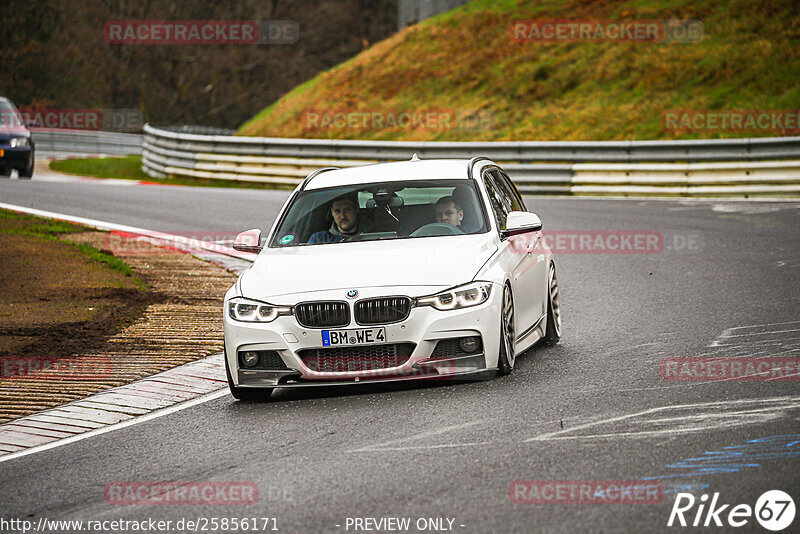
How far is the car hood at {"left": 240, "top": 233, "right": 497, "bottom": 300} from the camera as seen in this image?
7863 mm

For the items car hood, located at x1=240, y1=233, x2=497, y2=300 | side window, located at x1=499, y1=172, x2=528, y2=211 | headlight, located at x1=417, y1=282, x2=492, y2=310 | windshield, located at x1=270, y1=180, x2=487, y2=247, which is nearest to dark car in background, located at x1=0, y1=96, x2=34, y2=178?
side window, located at x1=499, y1=172, x2=528, y2=211

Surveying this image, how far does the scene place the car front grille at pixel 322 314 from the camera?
7715 mm

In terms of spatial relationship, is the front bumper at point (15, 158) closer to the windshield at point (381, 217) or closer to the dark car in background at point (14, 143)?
the dark car in background at point (14, 143)

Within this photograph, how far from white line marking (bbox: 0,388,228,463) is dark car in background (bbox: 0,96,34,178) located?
21.3 m

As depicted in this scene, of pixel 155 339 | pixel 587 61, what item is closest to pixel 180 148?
pixel 587 61

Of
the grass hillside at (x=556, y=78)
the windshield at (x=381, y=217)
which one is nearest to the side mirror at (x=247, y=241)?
the windshield at (x=381, y=217)

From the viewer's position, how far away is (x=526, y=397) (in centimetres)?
755

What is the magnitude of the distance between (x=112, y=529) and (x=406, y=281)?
299 cm

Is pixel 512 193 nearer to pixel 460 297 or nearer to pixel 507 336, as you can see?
pixel 507 336

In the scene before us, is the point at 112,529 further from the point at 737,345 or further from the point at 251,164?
the point at 251,164

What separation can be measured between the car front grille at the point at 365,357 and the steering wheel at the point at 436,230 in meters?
1.40

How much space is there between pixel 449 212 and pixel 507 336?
1287 mm

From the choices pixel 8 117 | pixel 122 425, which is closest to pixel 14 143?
pixel 8 117

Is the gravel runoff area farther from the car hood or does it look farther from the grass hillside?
the grass hillside
